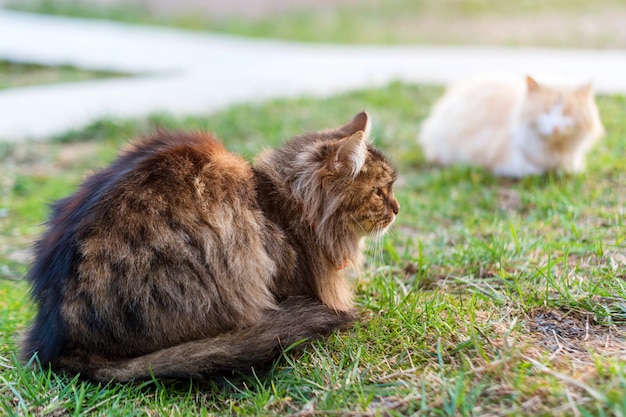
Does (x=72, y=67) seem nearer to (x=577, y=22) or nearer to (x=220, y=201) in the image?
(x=220, y=201)

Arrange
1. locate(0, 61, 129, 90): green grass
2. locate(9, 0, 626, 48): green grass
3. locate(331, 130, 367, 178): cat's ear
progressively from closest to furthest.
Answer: locate(331, 130, 367, 178): cat's ear
locate(0, 61, 129, 90): green grass
locate(9, 0, 626, 48): green grass

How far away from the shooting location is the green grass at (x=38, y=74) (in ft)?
28.4

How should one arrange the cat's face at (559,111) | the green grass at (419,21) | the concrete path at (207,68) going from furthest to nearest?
1. the green grass at (419,21)
2. the concrete path at (207,68)
3. the cat's face at (559,111)

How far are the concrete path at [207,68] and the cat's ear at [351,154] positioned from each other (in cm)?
446

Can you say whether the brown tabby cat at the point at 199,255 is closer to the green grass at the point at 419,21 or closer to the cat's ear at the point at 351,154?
the cat's ear at the point at 351,154

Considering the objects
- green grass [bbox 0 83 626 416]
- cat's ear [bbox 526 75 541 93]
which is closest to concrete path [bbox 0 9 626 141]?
cat's ear [bbox 526 75 541 93]

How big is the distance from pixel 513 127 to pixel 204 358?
3306 millimetres

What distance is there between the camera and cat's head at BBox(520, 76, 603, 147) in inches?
177

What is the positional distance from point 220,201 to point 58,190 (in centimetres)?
276

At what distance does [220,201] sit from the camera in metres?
2.55

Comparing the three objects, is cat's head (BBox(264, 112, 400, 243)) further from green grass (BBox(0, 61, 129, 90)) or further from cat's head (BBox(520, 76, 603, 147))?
green grass (BBox(0, 61, 129, 90))

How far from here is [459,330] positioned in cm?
248

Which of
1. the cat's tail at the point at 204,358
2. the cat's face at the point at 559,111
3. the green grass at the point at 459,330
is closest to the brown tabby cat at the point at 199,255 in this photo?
the cat's tail at the point at 204,358

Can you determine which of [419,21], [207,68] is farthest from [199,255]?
[419,21]
